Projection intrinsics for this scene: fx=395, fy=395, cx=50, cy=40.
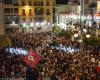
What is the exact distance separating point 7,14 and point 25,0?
26.1ft

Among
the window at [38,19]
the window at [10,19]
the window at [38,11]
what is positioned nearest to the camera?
the window at [10,19]

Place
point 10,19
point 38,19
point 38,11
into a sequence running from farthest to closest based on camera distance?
point 38,11 < point 38,19 < point 10,19

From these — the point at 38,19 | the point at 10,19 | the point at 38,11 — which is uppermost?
the point at 38,11

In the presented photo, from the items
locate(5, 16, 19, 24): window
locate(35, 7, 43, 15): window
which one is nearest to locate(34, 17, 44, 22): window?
locate(35, 7, 43, 15): window

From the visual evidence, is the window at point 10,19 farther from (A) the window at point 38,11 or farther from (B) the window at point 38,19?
(A) the window at point 38,11

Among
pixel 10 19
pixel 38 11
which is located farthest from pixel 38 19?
pixel 10 19

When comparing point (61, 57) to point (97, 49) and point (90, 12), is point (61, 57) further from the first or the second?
point (90, 12)

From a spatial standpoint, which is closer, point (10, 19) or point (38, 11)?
point (10, 19)

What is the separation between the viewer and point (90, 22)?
57.3 meters

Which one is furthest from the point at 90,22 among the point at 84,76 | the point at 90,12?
the point at 84,76

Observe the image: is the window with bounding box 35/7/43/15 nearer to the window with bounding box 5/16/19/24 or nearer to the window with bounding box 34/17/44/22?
the window with bounding box 34/17/44/22

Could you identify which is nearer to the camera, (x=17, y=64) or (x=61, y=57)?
(x=17, y=64)

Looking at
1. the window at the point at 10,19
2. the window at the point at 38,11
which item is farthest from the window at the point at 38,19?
the window at the point at 10,19

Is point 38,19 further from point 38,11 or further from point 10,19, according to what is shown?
point 10,19
